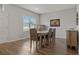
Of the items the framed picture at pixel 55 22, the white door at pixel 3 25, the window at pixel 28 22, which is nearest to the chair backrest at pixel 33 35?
the window at pixel 28 22

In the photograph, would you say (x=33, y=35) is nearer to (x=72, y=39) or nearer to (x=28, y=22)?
(x=28, y=22)

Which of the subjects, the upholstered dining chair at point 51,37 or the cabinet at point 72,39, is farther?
the upholstered dining chair at point 51,37

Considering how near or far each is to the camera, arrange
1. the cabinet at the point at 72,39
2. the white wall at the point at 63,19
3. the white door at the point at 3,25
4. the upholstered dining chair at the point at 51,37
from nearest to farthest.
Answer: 1. the white wall at the point at 63,19
2. the cabinet at the point at 72,39
3. the upholstered dining chair at the point at 51,37
4. the white door at the point at 3,25

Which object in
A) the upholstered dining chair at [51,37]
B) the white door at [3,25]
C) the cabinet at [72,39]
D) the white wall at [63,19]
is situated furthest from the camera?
the white door at [3,25]

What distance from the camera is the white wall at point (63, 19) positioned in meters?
3.49

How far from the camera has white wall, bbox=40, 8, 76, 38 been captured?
3486 mm

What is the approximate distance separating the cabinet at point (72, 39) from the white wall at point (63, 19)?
0.22 metres

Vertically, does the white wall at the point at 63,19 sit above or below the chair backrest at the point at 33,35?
above

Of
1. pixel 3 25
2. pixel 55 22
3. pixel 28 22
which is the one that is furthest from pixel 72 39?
pixel 3 25

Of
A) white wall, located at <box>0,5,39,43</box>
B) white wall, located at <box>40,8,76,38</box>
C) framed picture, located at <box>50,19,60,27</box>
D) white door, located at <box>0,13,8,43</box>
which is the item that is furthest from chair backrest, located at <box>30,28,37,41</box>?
white door, located at <box>0,13,8,43</box>

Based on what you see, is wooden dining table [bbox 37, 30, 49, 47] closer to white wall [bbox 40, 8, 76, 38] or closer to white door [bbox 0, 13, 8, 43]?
white wall [bbox 40, 8, 76, 38]

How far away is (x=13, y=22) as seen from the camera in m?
4.11

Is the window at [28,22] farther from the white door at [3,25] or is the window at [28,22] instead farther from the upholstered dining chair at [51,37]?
the white door at [3,25]
